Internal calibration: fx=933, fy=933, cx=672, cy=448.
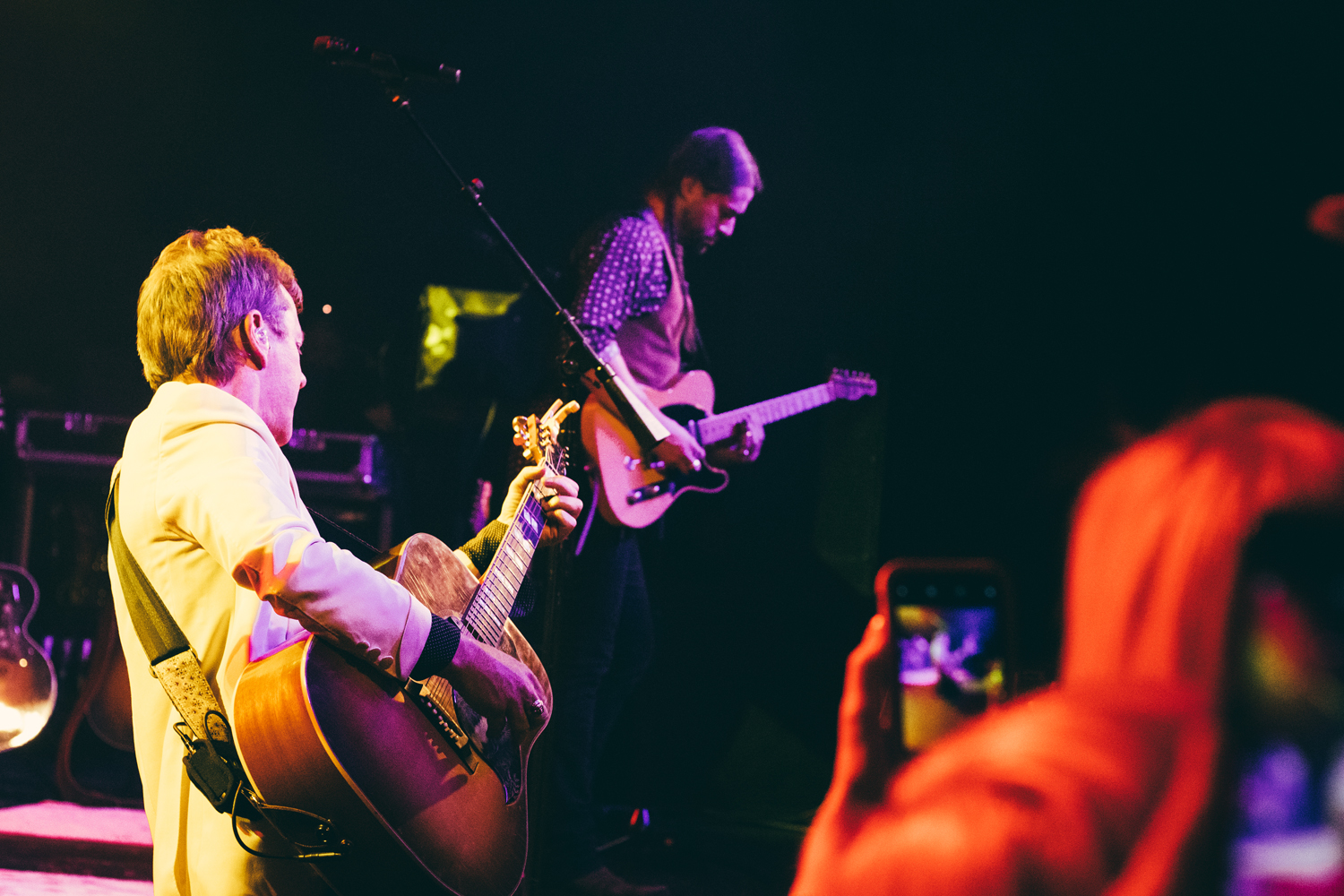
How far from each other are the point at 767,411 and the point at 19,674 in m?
2.70

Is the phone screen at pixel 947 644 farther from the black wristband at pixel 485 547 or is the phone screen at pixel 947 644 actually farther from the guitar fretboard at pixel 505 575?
the black wristband at pixel 485 547

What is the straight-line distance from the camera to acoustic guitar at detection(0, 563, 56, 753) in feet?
10.1

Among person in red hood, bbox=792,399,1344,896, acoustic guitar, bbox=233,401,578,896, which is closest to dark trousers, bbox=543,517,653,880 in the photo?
acoustic guitar, bbox=233,401,578,896

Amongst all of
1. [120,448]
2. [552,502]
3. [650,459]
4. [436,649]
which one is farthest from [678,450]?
[120,448]

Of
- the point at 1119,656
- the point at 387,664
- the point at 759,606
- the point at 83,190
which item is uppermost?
the point at 83,190

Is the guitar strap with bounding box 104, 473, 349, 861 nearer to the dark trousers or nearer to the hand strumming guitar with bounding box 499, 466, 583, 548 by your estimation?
the hand strumming guitar with bounding box 499, 466, 583, 548

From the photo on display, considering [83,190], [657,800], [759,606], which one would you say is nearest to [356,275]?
[83,190]

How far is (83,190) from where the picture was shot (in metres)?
4.36

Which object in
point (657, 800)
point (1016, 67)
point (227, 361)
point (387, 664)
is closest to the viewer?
point (387, 664)

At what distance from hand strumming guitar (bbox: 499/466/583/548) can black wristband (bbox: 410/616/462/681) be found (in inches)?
23.6

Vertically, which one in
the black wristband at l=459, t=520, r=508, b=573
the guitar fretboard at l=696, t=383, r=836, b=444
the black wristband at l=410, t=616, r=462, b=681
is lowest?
the black wristband at l=410, t=616, r=462, b=681

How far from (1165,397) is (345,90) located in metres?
3.59

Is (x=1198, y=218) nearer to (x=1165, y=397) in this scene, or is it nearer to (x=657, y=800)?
(x=1165, y=397)

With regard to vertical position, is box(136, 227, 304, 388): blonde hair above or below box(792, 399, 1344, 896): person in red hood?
above
